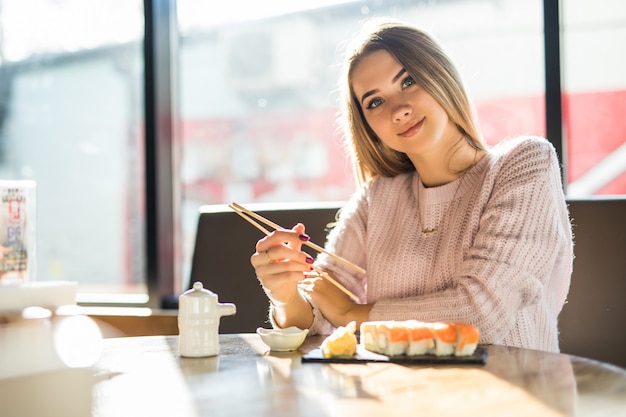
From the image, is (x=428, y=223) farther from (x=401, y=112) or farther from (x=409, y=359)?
(x=409, y=359)

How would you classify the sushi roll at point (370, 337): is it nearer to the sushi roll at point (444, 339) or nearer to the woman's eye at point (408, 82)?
the sushi roll at point (444, 339)

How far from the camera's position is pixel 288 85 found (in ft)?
10.2

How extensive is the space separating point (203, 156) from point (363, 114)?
1363mm

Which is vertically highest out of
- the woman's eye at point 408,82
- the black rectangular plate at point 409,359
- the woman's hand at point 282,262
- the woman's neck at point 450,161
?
the woman's eye at point 408,82

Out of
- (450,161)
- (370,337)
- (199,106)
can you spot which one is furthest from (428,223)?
(199,106)

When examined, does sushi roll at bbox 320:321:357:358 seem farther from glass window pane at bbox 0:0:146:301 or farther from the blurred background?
glass window pane at bbox 0:0:146:301

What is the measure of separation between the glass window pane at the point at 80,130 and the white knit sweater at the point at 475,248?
5.34 feet

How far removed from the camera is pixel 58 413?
620mm

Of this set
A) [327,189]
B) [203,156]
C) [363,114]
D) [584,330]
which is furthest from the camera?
[203,156]

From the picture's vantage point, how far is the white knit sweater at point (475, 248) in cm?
157

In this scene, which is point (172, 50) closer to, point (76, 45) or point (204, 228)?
point (76, 45)

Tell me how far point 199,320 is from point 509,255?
0.69 metres

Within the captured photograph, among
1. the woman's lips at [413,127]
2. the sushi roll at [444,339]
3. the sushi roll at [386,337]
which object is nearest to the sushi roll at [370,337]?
the sushi roll at [386,337]

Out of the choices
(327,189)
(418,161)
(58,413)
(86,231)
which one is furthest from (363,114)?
(86,231)
